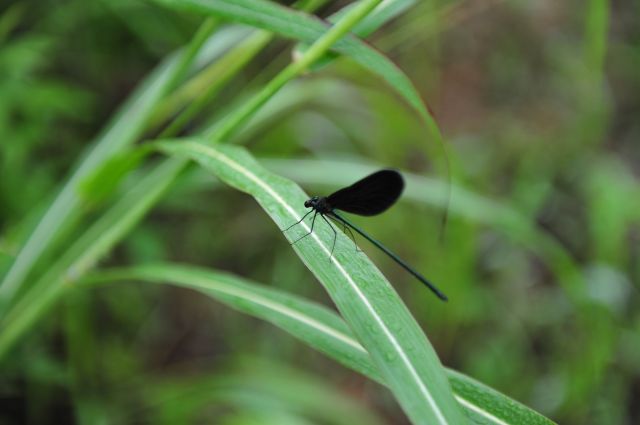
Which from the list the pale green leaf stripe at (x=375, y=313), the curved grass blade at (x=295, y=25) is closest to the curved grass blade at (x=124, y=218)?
the curved grass blade at (x=295, y=25)

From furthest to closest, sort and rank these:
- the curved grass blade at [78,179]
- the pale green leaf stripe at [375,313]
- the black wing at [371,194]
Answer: the curved grass blade at [78,179]
the black wing at [371,194]
the pale green leaf stripe at [375,313]

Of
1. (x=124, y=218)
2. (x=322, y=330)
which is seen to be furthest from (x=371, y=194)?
(x=124, y=218)

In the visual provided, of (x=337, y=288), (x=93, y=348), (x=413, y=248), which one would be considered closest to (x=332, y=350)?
(x=337, y=288)

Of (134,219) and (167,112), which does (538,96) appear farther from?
(134,219)

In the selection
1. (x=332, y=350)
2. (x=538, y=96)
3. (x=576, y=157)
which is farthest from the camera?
(x=538, y=96)

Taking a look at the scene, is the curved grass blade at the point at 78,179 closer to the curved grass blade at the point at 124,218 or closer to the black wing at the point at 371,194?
the curved grass blade at the point at 124,218
